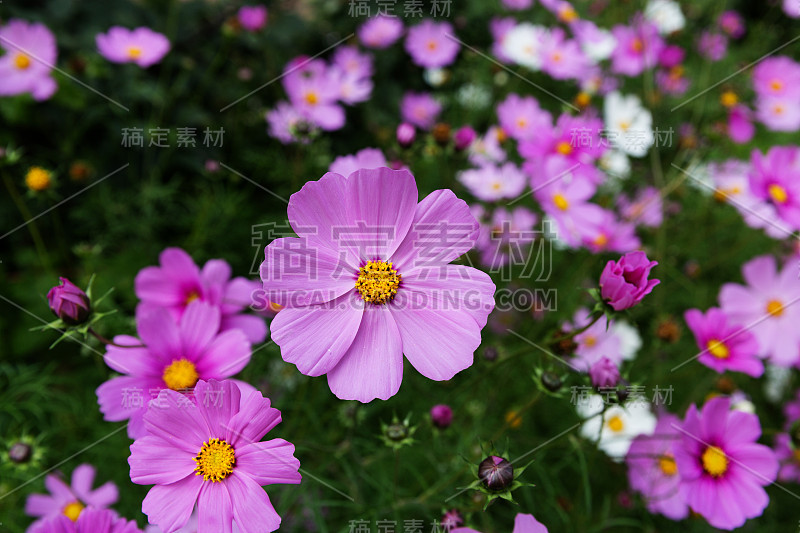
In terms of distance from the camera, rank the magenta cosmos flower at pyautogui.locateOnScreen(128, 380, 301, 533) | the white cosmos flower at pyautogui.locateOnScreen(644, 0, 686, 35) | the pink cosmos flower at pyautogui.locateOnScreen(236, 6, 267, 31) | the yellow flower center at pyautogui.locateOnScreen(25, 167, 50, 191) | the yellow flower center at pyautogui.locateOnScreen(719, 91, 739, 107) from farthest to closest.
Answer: the white cosmos flower at pyautogui.locateOnScreen(644, 0, 686, 35)
the yellow flower center at pyautogui.locateOnScreen(719, 91, 739, 107)
the pink cosmos flower at pyautogui.locateOnScreen(236, 6, 267, 31)
the yellow flower center at pyautogui.locateOnScreen(25, 167, 50, 191)
the magenta cosmos flower at pyautogui.locateOnScreen(128, 380, 301, 533)

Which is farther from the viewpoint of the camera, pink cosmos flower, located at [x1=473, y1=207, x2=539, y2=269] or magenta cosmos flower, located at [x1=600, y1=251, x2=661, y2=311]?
pink cosmos flower, located at [x1=473, y1=207, x2=539, y2=269]

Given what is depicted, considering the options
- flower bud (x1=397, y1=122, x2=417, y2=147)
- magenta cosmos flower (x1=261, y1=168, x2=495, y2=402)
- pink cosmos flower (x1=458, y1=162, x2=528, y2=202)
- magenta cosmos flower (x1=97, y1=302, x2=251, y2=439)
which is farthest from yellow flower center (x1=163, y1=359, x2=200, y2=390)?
pink cosmos flower (x1=458, y1=162, x2=528, y2=202)

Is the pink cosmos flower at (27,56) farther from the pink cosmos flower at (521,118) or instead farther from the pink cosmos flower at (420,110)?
the pink cosmos flower at (521,118)

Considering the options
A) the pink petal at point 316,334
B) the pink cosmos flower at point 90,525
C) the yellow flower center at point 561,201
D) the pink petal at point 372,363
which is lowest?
the yellow flower center at point 561,201

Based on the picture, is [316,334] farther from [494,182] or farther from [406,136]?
[494,182]

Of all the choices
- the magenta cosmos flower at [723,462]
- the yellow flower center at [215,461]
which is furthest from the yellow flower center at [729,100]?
the yellow flower center at [215,461]

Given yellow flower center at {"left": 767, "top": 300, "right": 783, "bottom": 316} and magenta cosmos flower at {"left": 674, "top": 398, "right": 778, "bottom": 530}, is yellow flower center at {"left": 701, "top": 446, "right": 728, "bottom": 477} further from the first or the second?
yellow flower center at {"left": 767, "top": 300, "right": 783, "bottom": 316}
